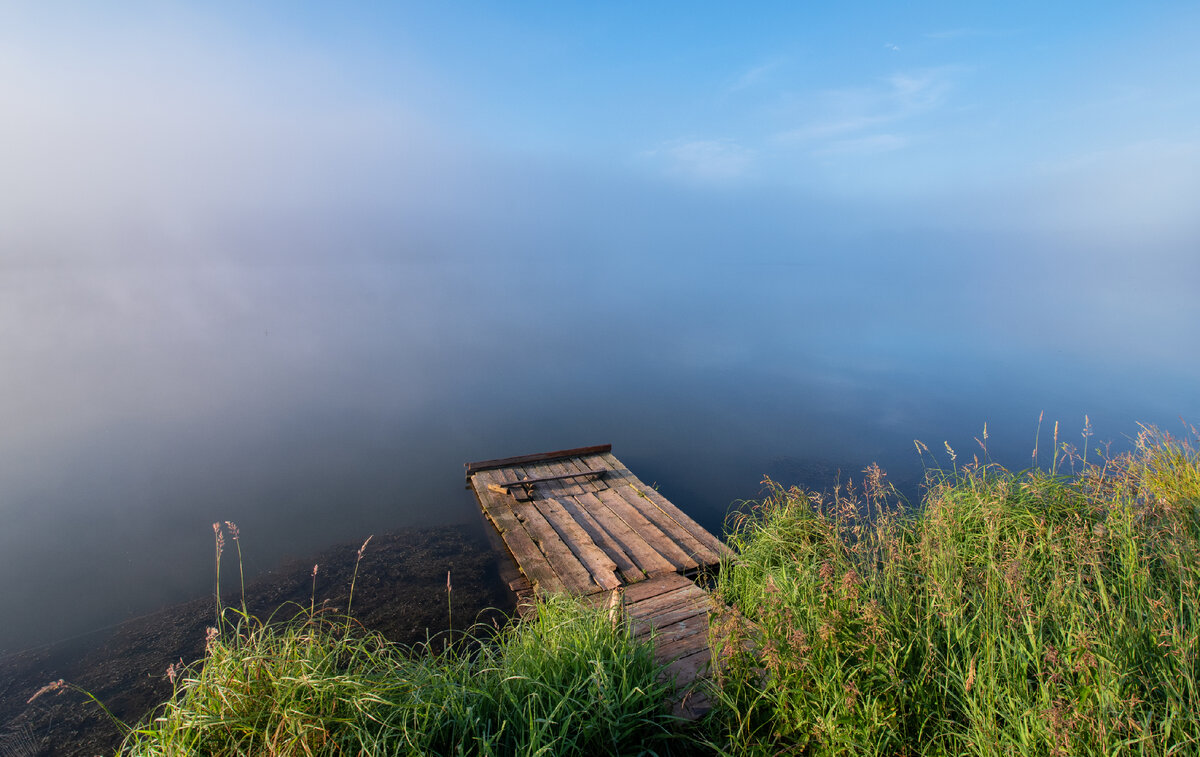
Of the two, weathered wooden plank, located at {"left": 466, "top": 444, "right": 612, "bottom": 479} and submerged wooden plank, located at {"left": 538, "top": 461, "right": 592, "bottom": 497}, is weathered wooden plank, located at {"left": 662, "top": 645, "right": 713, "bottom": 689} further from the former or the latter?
weathered wooden plank, located at {"left": 466, "top": 444, "right": 612, "bottom": 479}

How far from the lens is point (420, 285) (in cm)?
3878

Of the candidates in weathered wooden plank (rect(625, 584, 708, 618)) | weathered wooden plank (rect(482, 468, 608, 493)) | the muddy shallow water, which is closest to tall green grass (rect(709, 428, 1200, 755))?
weathered wooden plank (rect(625, 584, 708, 618))

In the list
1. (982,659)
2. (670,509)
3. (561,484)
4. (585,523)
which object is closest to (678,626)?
(982,659)

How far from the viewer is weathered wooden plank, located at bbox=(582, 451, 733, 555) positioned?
19.3ft

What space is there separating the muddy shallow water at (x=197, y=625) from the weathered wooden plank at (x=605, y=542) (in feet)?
3.60

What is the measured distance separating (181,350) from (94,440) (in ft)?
26.6

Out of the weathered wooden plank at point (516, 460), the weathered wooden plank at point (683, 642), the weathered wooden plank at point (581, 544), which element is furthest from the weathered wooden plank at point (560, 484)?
the weathered wooden plank at point (683, 642)

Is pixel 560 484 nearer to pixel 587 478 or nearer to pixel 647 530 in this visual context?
pixel 587 478

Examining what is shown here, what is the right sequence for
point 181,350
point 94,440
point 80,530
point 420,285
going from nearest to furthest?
point 80,530, point 94,440, point 181,350, point 420,285

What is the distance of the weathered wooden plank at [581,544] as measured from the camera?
17.7 ft

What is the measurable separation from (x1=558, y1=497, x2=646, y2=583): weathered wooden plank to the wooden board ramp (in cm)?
1

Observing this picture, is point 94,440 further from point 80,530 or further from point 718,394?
point 718,394

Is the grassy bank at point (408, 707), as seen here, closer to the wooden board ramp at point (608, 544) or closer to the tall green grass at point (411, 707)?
the tall green grass at point (411, 707)

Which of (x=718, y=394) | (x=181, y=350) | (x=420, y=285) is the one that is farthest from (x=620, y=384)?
(x=420, y=285)
